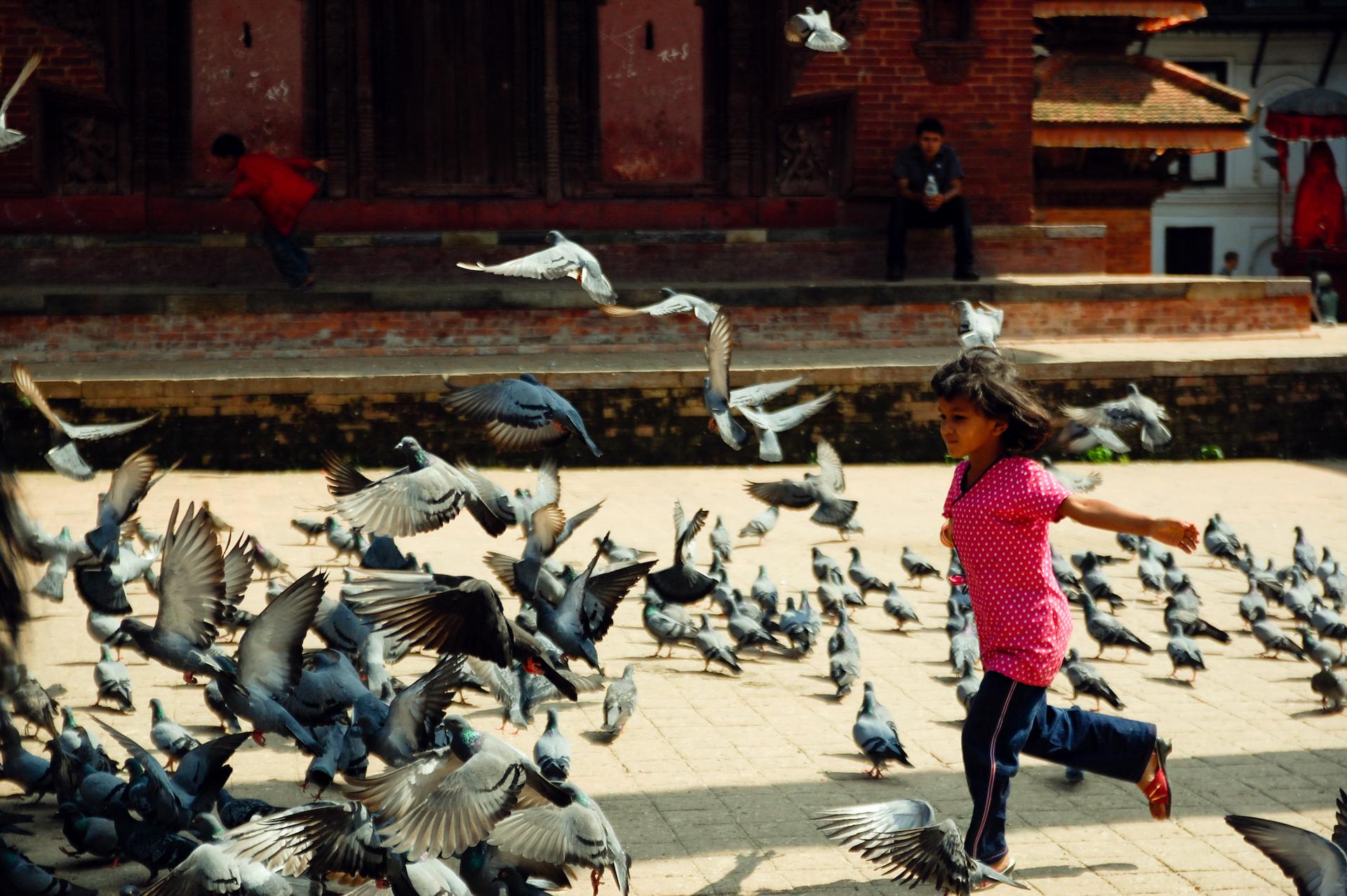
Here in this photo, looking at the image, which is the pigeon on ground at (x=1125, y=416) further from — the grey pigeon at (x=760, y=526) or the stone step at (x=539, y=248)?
the stone step at (x=539, y=248)

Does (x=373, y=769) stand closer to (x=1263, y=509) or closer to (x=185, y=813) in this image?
(x=185, y=813)

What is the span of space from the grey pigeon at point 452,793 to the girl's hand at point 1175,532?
5.87 ft

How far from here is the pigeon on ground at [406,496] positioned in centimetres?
654

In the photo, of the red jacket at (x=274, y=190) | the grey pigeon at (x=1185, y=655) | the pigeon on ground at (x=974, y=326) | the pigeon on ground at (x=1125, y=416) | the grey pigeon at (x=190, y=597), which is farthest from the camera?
Answer: the red jacket at (x=274, y=190)

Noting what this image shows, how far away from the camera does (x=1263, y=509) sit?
12.5m

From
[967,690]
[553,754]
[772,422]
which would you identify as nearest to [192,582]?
[553,754]

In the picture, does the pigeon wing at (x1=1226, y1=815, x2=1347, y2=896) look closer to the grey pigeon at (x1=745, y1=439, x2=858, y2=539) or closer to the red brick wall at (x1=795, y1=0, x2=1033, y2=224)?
the grey pigeon at (x1=745, y1=439, x2=858, y2=539)

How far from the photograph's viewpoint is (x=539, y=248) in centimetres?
1733

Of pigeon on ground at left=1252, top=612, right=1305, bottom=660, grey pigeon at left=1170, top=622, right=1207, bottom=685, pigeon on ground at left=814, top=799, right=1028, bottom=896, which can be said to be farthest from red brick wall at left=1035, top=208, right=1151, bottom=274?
pigeon on ground at left=814, top=799, right=1028, bottom=896

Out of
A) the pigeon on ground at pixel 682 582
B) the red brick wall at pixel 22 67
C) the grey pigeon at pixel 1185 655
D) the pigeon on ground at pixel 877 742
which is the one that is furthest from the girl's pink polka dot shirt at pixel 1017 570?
the red brick wall at pixel 22 67

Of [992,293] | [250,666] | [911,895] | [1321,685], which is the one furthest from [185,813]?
[992,293]

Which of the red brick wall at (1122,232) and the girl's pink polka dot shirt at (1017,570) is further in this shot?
the red brick wall at (1122,232)

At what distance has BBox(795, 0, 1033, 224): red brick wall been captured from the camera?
17.8 metres

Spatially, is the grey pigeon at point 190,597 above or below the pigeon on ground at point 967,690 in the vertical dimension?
above
